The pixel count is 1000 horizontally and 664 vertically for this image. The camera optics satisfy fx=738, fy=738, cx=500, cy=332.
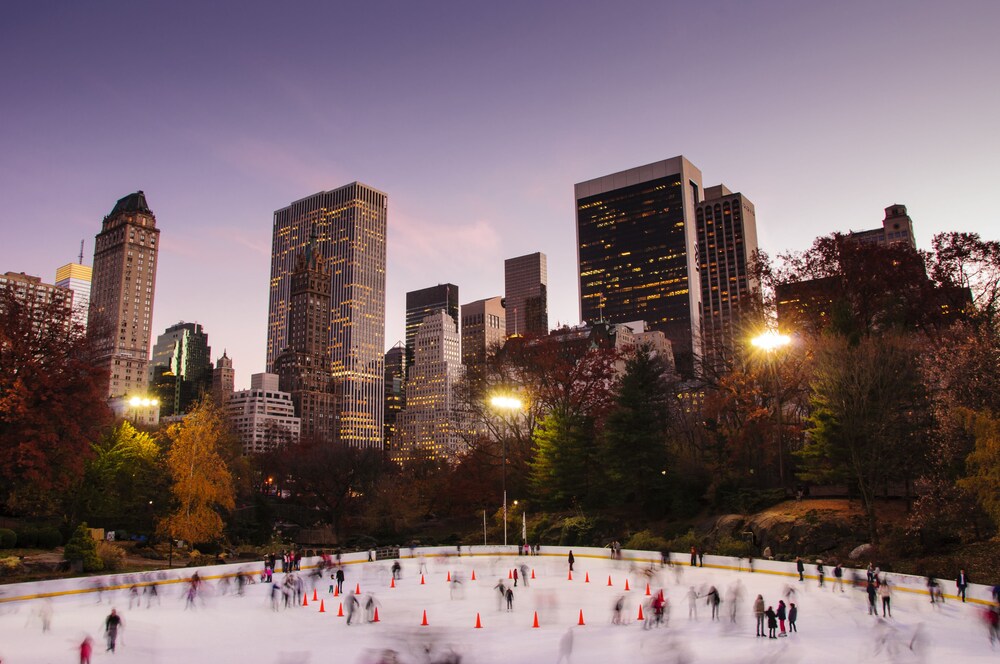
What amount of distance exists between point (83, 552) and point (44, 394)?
9481 mm

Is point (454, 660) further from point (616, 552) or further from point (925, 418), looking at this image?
point (925, 418)

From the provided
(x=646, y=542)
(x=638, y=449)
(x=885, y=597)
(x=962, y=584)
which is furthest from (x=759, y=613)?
(x=638, y=449)

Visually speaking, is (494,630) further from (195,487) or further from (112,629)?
(195,487)

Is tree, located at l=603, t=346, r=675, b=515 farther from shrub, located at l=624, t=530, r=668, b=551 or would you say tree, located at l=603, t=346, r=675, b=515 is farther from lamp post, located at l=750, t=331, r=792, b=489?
lamp post, located at l=750, t=331, r=792, b=489

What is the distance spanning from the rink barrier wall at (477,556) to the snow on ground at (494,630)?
1087 millimetres

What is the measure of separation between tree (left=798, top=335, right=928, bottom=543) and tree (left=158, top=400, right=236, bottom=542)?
36787mm

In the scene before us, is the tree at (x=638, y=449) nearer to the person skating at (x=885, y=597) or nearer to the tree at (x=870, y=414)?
the tree at (x=870, y=414)

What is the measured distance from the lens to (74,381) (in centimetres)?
4075

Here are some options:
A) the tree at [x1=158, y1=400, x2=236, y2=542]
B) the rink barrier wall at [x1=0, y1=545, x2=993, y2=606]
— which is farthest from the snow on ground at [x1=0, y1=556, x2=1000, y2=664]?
the tree at [x1=158, y1=400, x2=236, y2=542]

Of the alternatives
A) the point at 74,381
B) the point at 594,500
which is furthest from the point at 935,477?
the point at 74,381

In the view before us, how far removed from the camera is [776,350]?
160ft

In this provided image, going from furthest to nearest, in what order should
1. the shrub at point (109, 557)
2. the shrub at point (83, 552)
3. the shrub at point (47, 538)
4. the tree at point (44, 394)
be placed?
the shrub at point (47, 538)
the tree at point (44, 394)
the shrub at point (109, 557)
the shrub at point (83, 552)

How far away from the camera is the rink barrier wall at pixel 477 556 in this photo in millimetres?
28625

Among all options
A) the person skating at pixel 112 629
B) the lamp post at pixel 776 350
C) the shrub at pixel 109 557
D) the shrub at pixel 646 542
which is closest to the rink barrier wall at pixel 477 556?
the shrub at pixel 646 542
